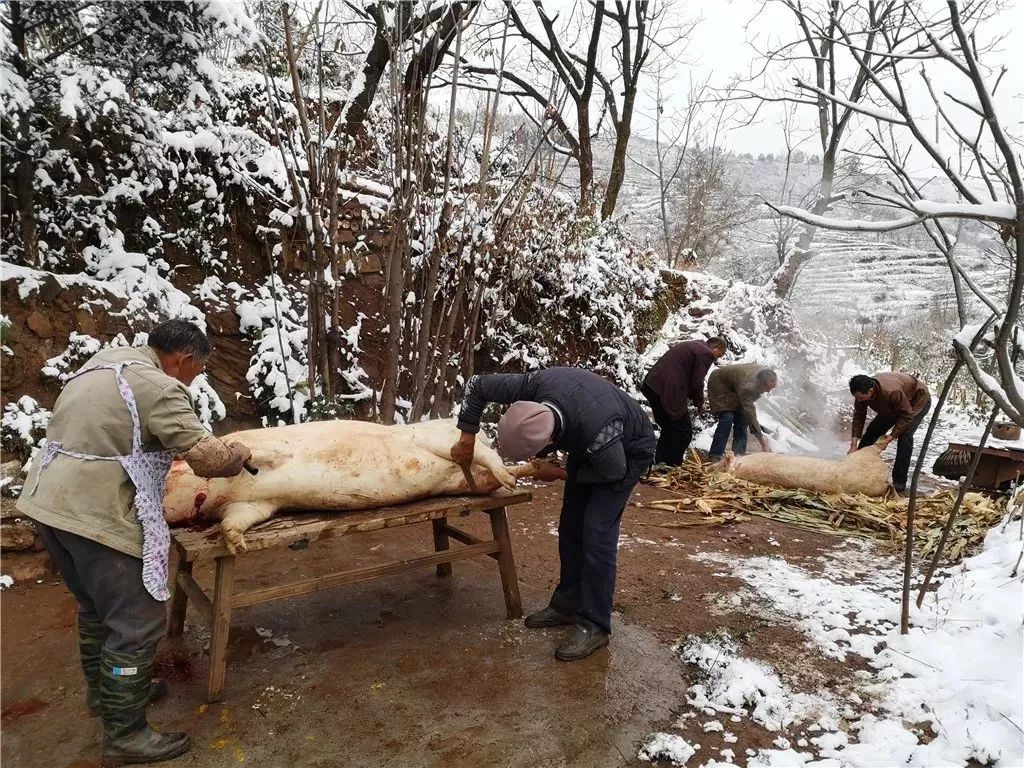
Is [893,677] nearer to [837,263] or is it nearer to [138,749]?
[138,749]

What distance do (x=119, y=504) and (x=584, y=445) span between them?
1956 mm

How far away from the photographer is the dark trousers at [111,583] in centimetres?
229

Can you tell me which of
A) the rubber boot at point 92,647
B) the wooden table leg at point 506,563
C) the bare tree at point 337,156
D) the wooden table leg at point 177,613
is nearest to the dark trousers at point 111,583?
the rubber boot at point 92,647

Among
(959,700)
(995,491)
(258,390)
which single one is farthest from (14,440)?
(995,491)

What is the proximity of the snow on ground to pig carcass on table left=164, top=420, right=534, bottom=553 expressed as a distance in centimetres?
153

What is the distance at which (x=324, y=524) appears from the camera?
2.88m

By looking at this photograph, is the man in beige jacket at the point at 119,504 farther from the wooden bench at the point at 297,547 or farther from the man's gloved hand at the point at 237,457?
the wooden bench at the point at 297,547

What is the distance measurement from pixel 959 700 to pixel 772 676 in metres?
0.74

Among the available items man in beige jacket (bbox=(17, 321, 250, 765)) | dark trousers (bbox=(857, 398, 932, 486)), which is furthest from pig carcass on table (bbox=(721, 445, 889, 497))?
man in beige jacket (bbox=(17, 321, 250, 765))

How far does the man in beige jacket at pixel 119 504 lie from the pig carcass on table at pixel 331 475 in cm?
39

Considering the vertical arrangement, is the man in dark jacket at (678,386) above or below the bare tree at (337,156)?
below

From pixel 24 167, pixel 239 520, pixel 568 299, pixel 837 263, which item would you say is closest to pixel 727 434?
pixel 568 299

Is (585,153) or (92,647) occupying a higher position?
(585,153)

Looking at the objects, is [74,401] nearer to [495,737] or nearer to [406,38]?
[495,737]
